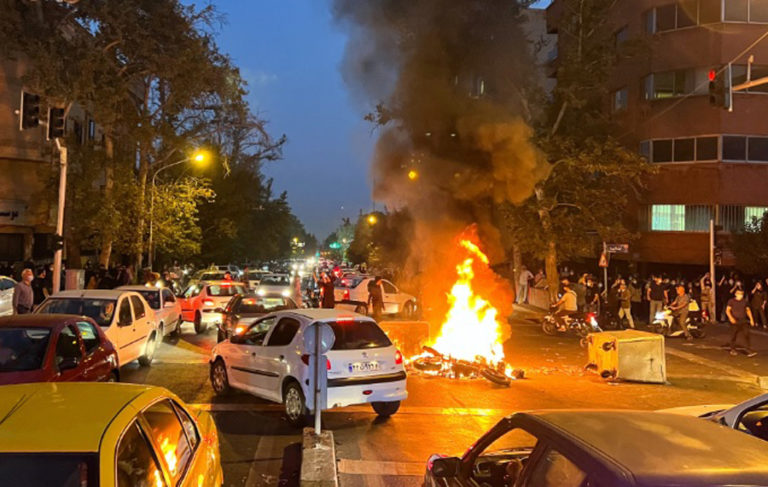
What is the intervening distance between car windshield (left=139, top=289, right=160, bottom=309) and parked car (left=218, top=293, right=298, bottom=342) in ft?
6.57

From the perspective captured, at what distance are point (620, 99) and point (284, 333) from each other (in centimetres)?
Result: 2846

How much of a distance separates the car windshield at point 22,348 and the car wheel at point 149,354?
525cm

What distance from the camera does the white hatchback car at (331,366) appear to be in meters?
8.03

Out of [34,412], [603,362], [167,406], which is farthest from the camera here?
[603,362]

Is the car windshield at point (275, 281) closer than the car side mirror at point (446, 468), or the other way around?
the car side mirror at point (446, 468)

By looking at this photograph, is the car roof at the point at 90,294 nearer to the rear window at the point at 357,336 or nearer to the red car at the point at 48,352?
the red car at the point at 48,352

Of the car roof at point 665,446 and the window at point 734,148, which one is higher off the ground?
the window at point 734,148

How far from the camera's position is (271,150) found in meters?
33.1

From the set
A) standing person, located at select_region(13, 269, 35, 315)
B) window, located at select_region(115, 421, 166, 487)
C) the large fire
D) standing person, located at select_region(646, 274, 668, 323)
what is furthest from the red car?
standing person, located at select_region(646, 274, 668, 323)

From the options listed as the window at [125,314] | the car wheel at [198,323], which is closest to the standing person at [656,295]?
the car wheel at [198,323]

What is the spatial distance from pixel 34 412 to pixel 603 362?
10.9 meters

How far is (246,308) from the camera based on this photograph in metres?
14.0

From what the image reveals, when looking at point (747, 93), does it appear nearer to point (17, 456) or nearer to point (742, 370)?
point (742, 370)

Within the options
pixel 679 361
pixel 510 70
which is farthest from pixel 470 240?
pixel 510 70
